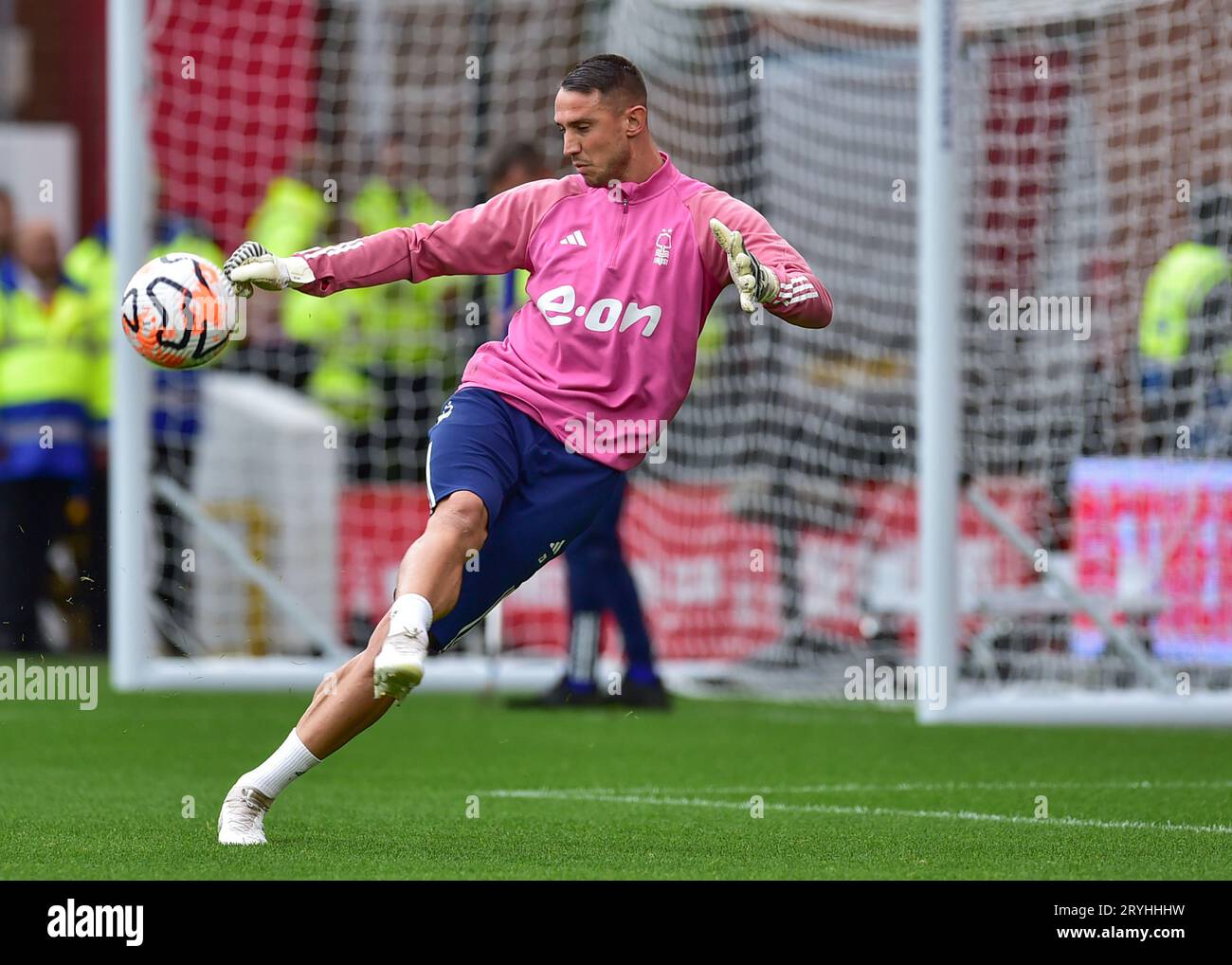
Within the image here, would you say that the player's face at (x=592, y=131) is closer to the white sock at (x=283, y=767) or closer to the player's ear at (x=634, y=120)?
the player's ear at (x=634, y=120)

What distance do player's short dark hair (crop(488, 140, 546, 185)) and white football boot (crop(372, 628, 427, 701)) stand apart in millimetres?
5324

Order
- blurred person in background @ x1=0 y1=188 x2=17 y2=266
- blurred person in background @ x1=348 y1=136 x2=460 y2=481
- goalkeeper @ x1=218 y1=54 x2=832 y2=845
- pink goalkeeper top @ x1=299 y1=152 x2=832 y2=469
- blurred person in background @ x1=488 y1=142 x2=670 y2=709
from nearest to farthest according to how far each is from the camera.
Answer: goalkeeper @ x1=218 y1=54 x2=832 y2=845
pink goalkeeper top @ x1=299 y1=152 x2=832 y2=469
blurred person in background @ x1=488 y1=142 x2=670 y2=709
blurred person in background @ x1=348 y1=136 x2=460 y2=481
blurred person in background @ x1=0 y1=188 x2=17 y2=266

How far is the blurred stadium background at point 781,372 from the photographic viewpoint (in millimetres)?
11836

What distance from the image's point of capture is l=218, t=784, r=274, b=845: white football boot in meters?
6.34

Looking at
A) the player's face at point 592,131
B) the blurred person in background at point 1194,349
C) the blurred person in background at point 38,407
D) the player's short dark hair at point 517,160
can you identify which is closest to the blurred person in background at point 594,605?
the player's short dark hair at point 517,160

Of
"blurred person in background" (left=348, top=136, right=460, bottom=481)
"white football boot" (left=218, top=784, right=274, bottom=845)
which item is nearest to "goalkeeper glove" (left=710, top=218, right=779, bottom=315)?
"white football boot" (left=218, top=784, right=274, bottom=845)

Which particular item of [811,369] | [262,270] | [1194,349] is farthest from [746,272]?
[811,369]

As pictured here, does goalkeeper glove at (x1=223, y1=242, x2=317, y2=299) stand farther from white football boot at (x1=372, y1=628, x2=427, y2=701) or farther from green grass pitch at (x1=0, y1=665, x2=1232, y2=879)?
green grass pitch at (x1=0, y1=665, x2=1232, y2=879)

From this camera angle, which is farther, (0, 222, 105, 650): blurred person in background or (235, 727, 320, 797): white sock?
(0, 222, 105, 650): blurred person in background

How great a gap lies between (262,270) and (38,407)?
905 centimetres

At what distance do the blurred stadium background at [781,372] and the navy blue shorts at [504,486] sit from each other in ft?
14.9

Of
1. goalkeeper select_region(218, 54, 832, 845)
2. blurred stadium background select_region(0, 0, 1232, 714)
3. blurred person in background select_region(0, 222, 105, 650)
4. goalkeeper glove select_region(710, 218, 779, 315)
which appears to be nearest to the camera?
goalkeeper glove select_region(710, 218, 779, 315)

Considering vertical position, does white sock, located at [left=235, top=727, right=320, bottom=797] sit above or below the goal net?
below
